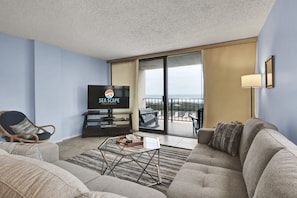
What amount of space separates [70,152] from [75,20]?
248cm

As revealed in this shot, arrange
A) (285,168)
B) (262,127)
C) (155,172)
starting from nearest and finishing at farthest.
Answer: (285,168) < (262,127) < (155,172)

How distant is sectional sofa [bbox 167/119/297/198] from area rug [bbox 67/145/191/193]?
57cm

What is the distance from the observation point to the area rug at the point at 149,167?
2.10 metres

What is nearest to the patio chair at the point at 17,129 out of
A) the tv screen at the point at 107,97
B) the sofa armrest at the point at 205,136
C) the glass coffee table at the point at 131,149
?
the glass coffee table at the point at 131,149

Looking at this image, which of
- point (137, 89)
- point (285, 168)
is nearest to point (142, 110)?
point (137, 89)

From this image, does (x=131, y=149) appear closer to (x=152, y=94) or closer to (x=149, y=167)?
(x=149, y=167)

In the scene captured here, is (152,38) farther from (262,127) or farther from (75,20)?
(262,127)

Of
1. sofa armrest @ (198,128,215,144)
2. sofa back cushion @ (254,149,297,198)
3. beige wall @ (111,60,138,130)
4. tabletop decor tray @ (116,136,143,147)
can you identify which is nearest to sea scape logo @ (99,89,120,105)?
beige wall @ (111,60,138,130)

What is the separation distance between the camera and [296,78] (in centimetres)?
144

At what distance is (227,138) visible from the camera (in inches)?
77.9

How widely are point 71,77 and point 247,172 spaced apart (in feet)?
14.2

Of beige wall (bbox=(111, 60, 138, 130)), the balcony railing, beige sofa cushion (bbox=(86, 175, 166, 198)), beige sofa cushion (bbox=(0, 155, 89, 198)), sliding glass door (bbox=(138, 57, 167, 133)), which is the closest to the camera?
beige sofa cushion (bbox=(0, 155, 89, 198))

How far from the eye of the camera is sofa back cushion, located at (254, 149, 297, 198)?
2.16 ft

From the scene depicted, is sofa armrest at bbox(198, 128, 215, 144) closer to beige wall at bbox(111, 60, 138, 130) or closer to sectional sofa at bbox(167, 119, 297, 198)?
sectional sofa at bbox(167, 119, 297, 198)
